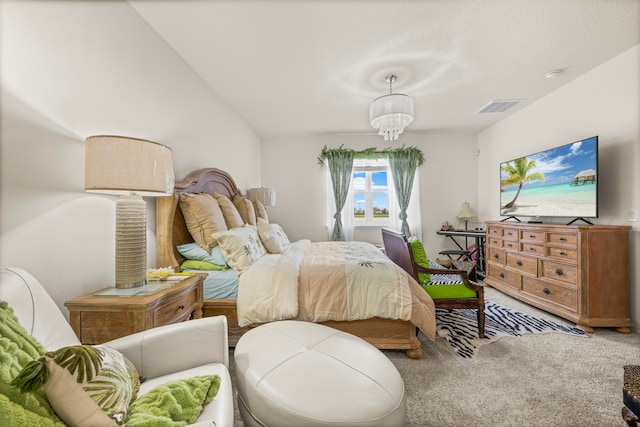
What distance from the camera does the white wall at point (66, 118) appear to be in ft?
3.86

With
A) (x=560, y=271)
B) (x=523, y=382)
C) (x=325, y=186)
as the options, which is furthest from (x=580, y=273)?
(x=325, y=186)

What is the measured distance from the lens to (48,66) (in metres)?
1.32

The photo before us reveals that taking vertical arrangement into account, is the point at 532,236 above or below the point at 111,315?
above

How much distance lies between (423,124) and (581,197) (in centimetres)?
239

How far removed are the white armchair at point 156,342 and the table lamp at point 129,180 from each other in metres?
0.50

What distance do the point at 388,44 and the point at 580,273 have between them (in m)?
2.81

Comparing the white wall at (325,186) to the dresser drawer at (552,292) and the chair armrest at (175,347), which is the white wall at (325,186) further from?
the chair armrest at (175,347)

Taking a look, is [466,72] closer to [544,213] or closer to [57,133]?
[544,213]

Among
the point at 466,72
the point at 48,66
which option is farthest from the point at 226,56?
the point at 466,72

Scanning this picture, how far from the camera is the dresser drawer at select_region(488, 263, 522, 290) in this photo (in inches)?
131

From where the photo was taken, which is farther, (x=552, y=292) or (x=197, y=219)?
(x=552, y=292)

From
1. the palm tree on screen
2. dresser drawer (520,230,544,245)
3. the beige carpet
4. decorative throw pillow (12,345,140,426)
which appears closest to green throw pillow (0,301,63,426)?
decorative throw pillow (12,345,140,426)

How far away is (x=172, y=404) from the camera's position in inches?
32.5

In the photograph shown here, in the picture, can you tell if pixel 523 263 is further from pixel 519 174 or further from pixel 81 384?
pixel 81 384
